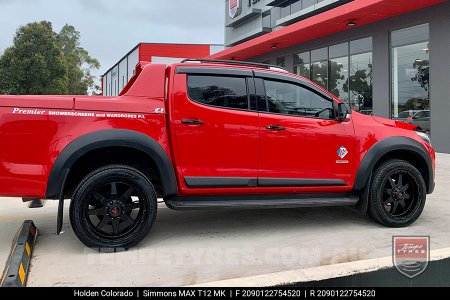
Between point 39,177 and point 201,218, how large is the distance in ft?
7.57

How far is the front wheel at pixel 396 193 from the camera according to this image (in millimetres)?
4816

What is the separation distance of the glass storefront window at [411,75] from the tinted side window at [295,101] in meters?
9.56

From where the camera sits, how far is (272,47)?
19.8 metres

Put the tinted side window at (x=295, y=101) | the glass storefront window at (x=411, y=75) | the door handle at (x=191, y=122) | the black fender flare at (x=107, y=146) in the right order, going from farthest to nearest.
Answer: the glass storefront window at (x=411, y=75) < the tinted side window at (x=295, y=101) < the door handle at (x=191, y=122) < the black fender flare at (x=107, y=146)

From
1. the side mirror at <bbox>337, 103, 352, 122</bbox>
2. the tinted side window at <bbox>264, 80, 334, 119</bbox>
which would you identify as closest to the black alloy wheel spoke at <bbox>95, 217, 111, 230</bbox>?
the tinted side window at <bbox>264, 80, 334, 119</bbox>

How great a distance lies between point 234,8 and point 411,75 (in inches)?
723

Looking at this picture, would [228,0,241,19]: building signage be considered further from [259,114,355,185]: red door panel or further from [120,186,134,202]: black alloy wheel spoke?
[120,186,134,202]: black alloy wheel spoke

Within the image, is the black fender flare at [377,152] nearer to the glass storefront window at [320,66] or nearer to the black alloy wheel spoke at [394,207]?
the black alloy wheel spoke at [394,207]

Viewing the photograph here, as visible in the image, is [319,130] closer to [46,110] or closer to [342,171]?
[342,171]

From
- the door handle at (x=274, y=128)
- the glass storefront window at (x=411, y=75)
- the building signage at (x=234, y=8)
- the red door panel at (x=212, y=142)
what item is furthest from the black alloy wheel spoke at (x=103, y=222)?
the building signage at (x=234, y=8)

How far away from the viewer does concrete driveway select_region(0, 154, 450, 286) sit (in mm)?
3484

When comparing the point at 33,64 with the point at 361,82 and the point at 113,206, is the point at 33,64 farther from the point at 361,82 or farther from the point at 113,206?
the point at 113,206
